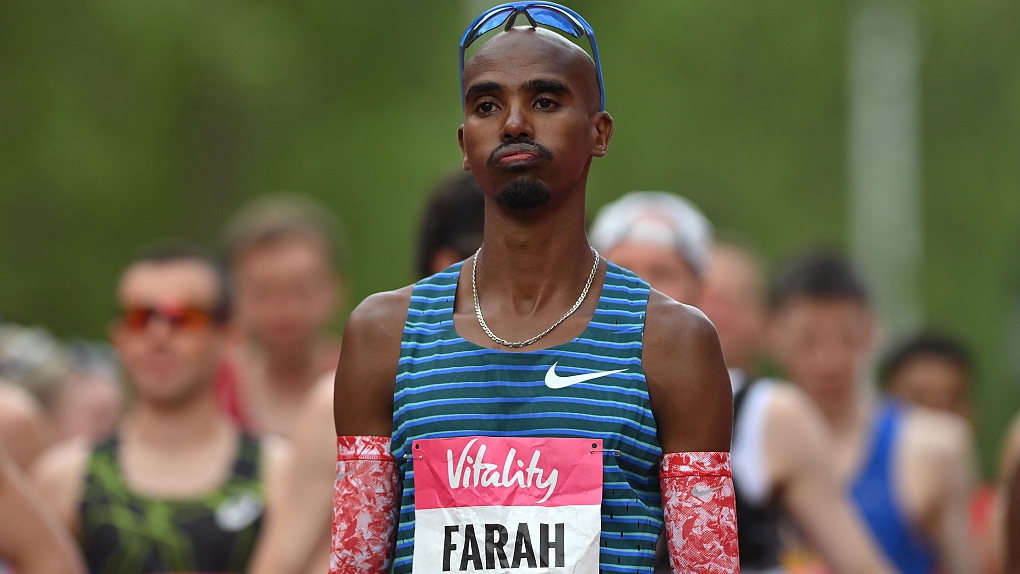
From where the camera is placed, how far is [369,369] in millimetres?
2945

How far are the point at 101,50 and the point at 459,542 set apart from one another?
52.5ft

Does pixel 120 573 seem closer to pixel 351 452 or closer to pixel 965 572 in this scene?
pixel 351 452

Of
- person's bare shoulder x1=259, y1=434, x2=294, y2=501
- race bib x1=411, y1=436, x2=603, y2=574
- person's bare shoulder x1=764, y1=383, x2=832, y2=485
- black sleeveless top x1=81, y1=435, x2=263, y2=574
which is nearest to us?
race bib x1=411, y1=436, x2=603, y2=574

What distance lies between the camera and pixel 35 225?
1706 centimetres

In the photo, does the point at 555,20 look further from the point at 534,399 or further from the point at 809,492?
the point at 809,492

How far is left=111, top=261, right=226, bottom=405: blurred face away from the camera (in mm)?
6105

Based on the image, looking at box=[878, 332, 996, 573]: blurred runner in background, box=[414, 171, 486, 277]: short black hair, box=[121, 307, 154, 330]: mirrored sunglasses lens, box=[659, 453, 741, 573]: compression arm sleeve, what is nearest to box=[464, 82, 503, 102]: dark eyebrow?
box=[659, 453, 741, 573]: compression arm sleeve

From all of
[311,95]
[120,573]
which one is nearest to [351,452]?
[120,573]

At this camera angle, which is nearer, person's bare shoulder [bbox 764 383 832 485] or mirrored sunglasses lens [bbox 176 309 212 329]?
person's bare shoulder [bbox 764 383 832 485]

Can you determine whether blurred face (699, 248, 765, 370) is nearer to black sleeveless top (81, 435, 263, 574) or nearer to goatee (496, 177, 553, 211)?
black sleeveless top (81, 435, 263, 574)

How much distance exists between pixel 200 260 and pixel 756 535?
8.64 ft

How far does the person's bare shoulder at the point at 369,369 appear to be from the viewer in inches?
116

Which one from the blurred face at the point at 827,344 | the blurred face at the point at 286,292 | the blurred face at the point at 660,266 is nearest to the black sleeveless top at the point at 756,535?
the blurred face at the point at 660,266

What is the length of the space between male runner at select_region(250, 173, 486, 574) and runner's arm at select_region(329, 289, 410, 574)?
1.51m
